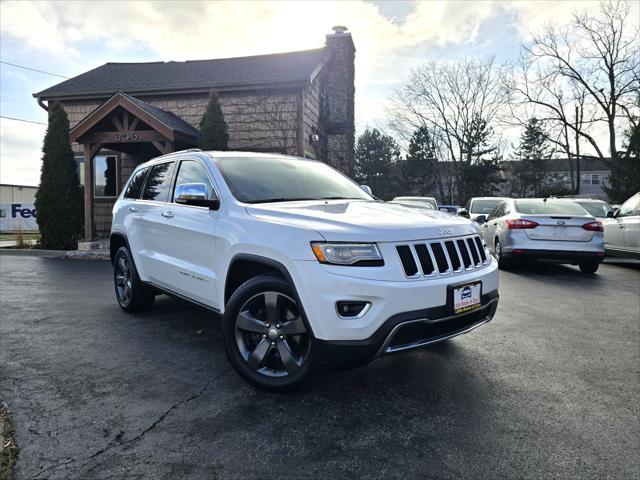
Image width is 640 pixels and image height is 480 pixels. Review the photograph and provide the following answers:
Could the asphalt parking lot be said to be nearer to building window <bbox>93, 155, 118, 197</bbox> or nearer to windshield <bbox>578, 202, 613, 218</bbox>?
windshield <bbox>578, 202, 613, 218</bbox>

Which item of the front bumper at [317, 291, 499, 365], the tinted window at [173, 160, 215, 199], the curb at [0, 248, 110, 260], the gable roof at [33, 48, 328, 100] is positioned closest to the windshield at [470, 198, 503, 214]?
the gable roof at [33, 48, 328, 100]

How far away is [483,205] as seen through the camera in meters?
15.4

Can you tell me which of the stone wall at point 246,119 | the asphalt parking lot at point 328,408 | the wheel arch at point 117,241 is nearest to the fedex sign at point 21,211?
the stone wall at point 246,119

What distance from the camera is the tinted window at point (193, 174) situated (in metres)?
3.96

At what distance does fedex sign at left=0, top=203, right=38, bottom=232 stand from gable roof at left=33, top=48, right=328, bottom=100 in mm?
16020

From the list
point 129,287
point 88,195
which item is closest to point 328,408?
point 129,287

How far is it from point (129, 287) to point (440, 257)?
3.87 m

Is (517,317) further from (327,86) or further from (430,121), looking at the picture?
(430,121)

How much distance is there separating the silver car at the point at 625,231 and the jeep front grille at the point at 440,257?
769 centimetres

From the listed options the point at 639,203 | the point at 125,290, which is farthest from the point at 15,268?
the point at 639,203

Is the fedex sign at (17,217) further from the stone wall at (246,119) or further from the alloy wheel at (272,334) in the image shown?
the alloy wheel at (272,334)

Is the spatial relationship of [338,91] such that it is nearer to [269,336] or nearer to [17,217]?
[269,336]

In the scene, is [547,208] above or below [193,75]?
below

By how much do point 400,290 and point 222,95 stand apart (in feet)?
46.2
